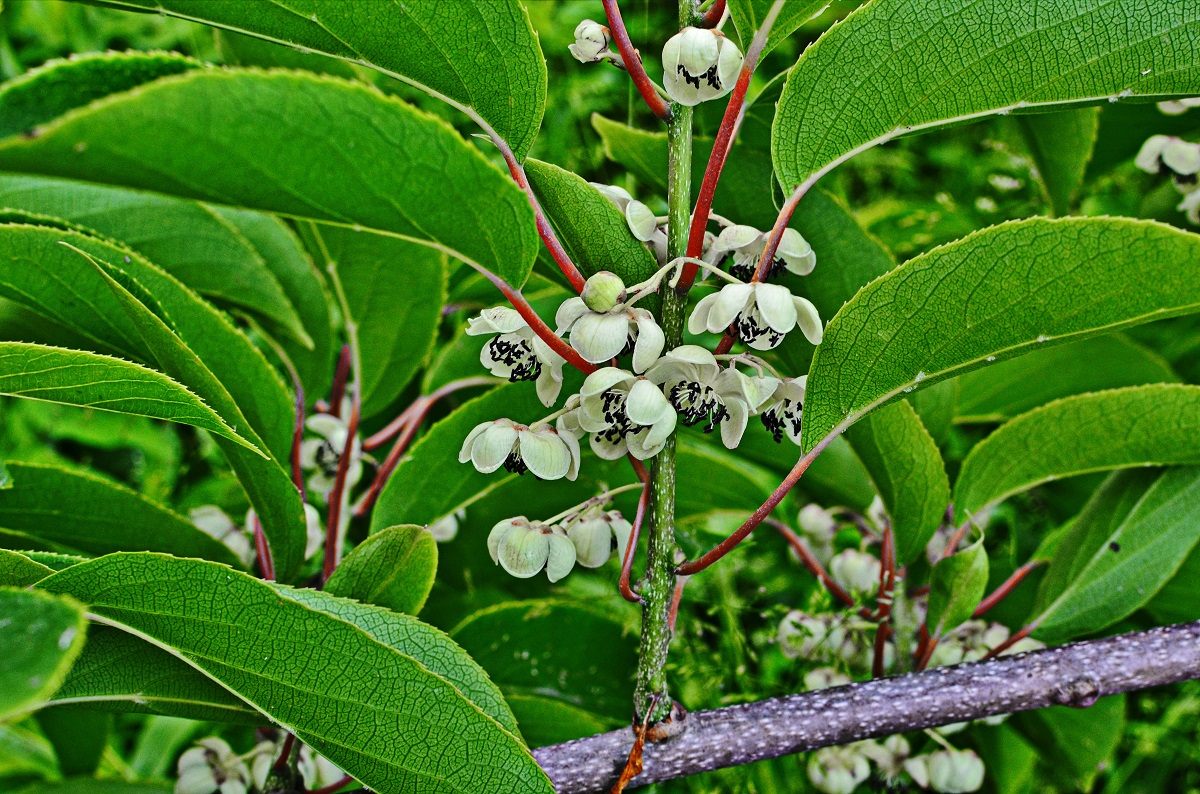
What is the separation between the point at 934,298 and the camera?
0.62 metres

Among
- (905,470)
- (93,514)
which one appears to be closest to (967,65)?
(905,470)

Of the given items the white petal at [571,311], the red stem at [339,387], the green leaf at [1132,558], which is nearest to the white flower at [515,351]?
the white petal at [571,311]

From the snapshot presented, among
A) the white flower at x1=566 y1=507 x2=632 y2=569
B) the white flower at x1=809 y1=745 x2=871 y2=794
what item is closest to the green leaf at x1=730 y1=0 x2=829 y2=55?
the white flower at x1=566 y1=507 x2=632 y2=569

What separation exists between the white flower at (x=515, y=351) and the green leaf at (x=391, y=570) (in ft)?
0.46

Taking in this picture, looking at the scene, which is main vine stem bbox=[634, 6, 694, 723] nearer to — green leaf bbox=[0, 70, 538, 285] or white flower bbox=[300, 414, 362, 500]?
green leaf bbox=[0, 70, 538, 285]

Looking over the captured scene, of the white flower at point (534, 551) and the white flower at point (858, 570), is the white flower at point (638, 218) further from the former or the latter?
the white flower at point (858, 570)

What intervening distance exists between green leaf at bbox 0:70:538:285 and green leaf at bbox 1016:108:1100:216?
76 cm

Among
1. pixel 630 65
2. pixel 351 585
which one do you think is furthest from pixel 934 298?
pixel 351 585

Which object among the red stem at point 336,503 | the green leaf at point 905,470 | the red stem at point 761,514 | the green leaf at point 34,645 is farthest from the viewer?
the red stem at point 336,503

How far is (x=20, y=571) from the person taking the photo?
62 centimetres

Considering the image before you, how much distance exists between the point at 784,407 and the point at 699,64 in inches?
10.2

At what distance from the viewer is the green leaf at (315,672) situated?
58 centimetres

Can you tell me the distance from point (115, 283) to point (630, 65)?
366 millimetres

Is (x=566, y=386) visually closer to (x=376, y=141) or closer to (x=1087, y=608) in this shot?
(x=376, y=141)
